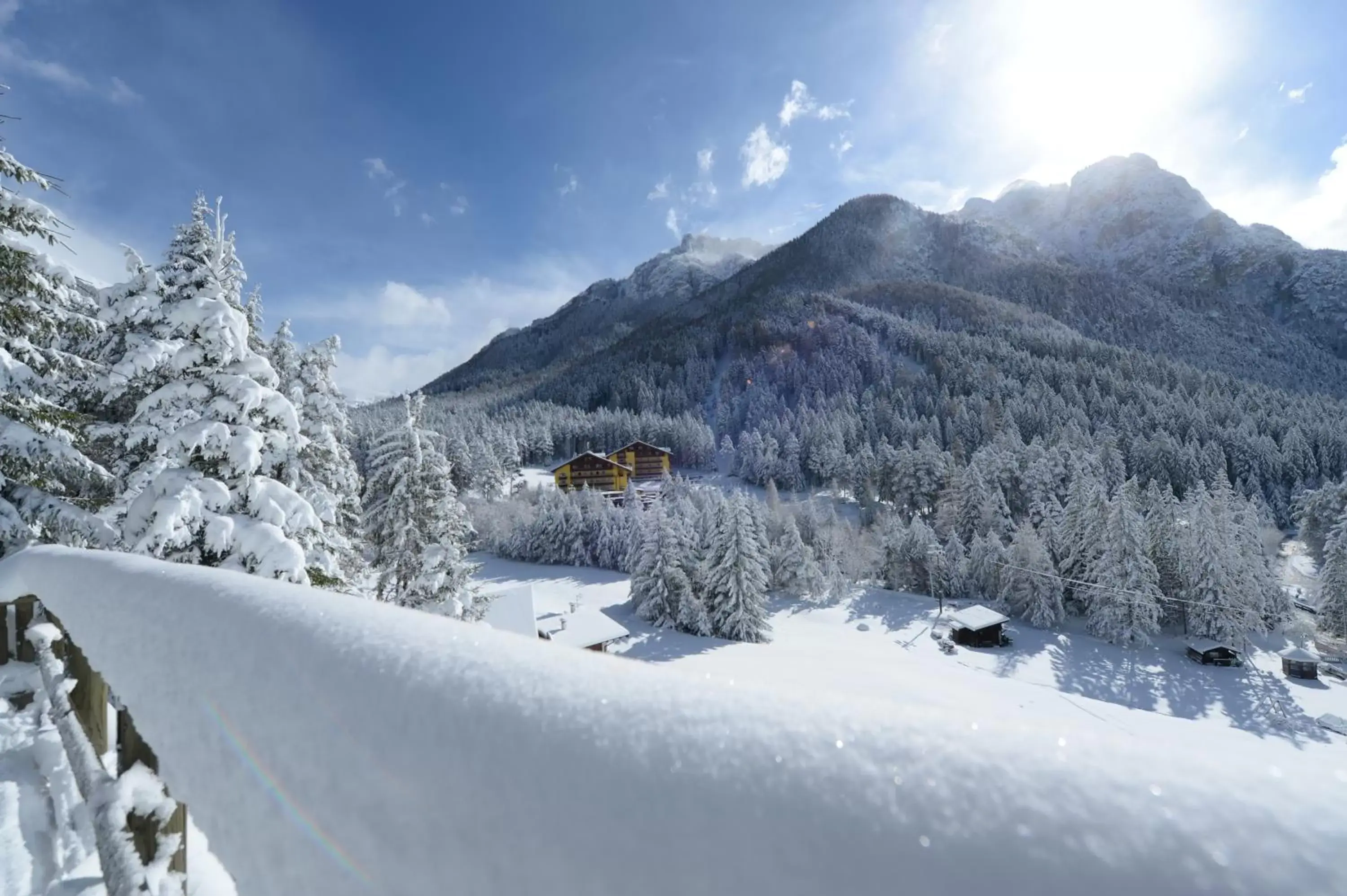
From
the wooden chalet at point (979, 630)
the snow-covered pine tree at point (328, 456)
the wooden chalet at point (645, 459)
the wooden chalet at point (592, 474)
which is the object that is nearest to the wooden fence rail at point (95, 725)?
the snow-covered pine tree at point (328, 456)

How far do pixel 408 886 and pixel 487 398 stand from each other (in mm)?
165119

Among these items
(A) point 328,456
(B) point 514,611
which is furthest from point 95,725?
(B) point 514,611

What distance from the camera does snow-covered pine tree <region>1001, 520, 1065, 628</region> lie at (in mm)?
37875

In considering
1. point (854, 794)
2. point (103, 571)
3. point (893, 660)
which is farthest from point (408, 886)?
point (893, 660)

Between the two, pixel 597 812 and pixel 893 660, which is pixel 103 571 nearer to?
pixel 597 812

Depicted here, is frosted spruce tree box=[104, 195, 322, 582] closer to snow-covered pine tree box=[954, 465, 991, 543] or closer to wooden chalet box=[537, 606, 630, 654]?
wooden chalet box=[537, 606, 630, 654]

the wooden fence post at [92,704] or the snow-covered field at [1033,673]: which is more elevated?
the wooden fence post at [92,704]

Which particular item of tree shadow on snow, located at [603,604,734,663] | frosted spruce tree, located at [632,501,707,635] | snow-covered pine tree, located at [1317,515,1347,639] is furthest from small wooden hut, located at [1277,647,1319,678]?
frosted spruce tree, located at [632,501,707,635]

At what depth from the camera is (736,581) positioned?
110ft

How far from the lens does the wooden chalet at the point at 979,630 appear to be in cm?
3466

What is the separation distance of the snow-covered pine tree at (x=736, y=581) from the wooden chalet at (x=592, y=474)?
4394 cm

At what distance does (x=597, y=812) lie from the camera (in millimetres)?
886

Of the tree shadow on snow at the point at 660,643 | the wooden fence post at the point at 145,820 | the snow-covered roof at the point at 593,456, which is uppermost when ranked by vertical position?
the snow-covered roof at the point at 593,456

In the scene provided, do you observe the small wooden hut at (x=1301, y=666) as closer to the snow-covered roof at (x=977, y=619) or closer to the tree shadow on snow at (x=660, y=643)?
the snow-covered roof at (x=977, y=619)
